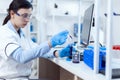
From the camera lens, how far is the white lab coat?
162cm

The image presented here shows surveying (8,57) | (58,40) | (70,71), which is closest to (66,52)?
(58,40)

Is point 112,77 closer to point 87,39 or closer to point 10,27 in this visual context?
point 87,39

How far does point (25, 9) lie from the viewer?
185 centimetres

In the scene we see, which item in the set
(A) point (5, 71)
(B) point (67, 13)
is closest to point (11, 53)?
(A) point (5, 71)

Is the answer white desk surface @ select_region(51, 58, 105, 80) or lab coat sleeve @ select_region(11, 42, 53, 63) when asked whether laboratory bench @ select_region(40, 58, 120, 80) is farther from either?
lab coat sleeve @ select_region(11, 42, 53, 63)

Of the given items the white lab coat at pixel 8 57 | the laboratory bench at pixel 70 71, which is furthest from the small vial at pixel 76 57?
the white lab coat at pixel 8 57

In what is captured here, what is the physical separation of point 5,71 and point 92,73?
2.67 ft

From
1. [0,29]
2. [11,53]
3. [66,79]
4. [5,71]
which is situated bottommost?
[66,79]

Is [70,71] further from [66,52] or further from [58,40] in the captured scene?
[66,52]

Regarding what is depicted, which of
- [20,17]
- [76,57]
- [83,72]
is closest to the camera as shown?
[83,72]

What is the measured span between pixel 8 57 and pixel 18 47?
0.16 metres

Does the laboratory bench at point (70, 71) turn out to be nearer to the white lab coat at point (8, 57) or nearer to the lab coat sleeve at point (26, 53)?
the lab coat sleeve at point (26, 53)

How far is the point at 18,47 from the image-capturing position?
1.60 m

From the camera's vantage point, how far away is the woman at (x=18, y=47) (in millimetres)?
1614
